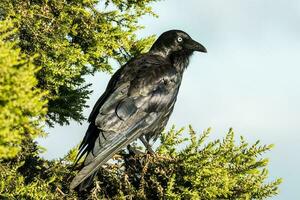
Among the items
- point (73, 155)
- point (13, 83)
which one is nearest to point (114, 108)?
point (73, 155)

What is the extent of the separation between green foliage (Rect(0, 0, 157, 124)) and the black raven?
344mm

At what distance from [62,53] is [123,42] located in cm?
111

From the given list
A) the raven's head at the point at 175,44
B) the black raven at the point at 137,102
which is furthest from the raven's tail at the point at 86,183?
the raven's head at the point at 175,44

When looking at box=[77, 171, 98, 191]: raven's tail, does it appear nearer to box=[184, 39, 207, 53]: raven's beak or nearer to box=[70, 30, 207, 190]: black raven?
box=[70, 30, 207, 190]: black raven

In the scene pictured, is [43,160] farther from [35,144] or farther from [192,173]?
[192,173]

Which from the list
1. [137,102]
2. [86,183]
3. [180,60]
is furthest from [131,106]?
[180,60]

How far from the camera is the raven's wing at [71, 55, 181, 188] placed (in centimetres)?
585

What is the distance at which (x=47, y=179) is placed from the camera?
5.62 meters

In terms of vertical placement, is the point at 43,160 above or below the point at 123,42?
below

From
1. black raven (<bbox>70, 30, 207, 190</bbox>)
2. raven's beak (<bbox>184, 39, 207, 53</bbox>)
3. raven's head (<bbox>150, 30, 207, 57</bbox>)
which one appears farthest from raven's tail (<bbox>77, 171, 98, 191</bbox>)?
raven's beak (<bbox>184, 39, 207, 53</bbox>)

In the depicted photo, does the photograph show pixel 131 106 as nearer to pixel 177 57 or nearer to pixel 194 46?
pixel 177 57

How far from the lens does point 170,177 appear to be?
17.3 feet

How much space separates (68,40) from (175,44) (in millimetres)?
2169

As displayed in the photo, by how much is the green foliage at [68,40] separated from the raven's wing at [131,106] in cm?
37
